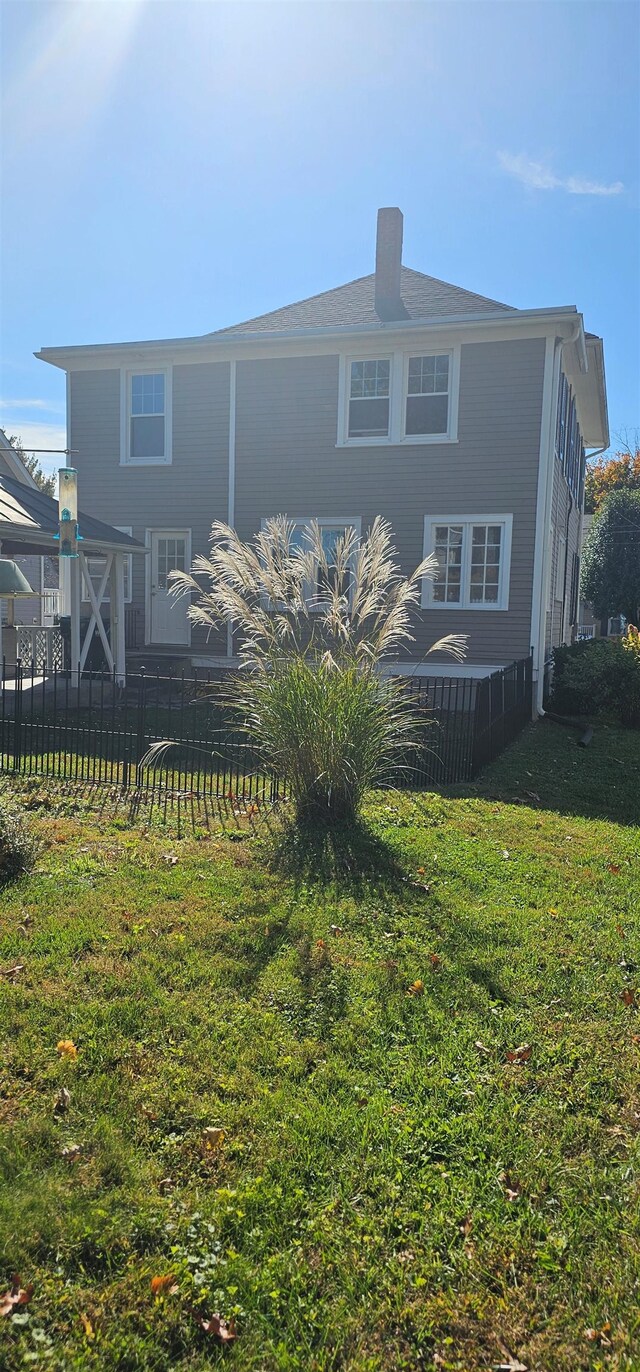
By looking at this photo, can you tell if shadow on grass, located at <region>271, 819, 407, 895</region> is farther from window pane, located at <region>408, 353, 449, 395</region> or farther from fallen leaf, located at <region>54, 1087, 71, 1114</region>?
window pane, located at <region>408, 353, 449, 395</region>

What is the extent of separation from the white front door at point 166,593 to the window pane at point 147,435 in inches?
61.8

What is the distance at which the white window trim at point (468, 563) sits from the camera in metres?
14.5

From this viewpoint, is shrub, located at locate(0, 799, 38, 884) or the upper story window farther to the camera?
the upper story window

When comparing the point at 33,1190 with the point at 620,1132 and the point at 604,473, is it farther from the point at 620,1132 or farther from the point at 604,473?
the point at 604,473

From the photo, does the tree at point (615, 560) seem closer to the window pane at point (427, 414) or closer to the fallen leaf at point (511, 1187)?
the window pane at point (427, 414)

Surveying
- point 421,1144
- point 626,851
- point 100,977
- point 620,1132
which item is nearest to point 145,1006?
point 100,977

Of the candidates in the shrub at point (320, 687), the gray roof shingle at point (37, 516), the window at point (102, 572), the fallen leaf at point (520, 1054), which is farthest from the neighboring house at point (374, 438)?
the fallen leaf at point (520, 1054)

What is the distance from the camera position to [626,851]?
6.66m

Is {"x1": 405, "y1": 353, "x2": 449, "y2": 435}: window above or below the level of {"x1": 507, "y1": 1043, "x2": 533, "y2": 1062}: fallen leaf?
above

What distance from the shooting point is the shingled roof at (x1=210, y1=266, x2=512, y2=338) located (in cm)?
1538

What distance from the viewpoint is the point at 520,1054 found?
3.60m

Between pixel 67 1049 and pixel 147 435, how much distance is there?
49.7ft

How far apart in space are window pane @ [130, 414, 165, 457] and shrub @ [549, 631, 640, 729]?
345 inches

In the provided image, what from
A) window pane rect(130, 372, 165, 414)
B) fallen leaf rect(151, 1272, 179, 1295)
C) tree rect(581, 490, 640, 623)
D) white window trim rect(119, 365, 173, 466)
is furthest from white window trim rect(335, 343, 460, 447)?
tree rect(581, 490, 640, 623)
